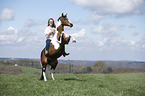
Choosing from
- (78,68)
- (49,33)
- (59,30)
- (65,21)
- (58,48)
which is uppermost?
(65,21)

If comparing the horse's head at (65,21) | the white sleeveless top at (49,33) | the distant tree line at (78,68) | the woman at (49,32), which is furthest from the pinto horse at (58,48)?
the distant tree line at (78,68)

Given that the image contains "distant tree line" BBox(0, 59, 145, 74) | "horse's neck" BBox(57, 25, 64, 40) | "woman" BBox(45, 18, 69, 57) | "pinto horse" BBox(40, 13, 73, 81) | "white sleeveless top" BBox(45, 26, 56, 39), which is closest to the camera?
"pinto horse" BBox(40, 13, 73, 81)

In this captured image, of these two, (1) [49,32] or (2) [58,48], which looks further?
(1) [49,32]

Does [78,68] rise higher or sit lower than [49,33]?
lower

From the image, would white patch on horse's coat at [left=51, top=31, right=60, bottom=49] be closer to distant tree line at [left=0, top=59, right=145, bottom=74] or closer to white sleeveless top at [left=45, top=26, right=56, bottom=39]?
white sleeveless top at [left=45, top=26, right=56, bottom=39]

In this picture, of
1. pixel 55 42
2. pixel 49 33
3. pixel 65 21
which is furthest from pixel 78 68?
pixel 65 21

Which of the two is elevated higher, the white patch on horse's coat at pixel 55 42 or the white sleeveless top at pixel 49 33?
the white sleeveless top at pixel 49 33

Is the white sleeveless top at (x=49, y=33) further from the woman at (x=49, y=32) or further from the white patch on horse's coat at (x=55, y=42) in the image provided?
the white patch on horse's coat at (x=55, y=42)

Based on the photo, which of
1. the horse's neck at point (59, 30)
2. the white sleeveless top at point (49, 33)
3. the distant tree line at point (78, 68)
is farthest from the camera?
the distant tree line at point (78, 68)

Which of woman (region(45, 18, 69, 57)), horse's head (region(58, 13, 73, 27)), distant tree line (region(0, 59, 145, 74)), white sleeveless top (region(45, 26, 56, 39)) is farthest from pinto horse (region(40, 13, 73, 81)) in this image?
distant tree line (region(0, 59, 145, 74))

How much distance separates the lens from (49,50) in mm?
8586

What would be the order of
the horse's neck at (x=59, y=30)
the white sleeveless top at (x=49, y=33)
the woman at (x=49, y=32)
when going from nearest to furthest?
the horse's neck at (x=59, y=30) → the woman at (x=49, y=32) → the white sleeveless top at (x=49, y=33)

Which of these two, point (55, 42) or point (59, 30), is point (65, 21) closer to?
point (59, 30)

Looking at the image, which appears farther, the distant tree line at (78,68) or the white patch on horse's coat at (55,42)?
the distant tree line at (78,68)
